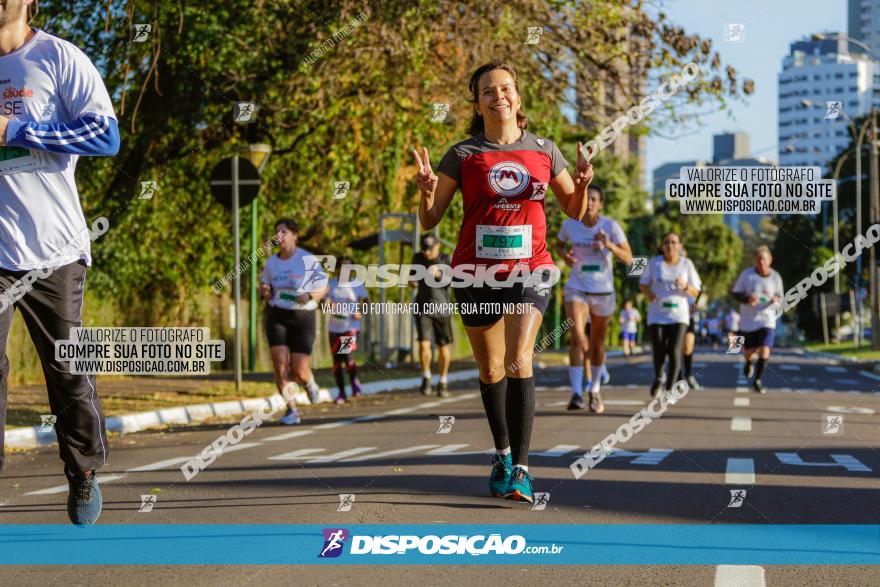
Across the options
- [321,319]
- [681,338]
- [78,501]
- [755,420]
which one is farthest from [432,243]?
[321,319]

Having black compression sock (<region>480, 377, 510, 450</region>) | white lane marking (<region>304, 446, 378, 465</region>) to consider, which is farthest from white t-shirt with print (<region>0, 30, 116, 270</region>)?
white lane marking (<region>304, 446, 378, 465</region>)

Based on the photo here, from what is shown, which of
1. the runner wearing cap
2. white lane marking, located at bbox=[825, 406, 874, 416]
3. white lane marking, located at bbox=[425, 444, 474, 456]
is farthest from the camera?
the runner wearing cap

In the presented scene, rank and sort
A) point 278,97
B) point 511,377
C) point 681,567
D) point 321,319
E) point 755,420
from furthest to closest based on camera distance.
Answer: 1. point 321,319
2. point 278,97
3. point 755,420
4. point 511,377
5. point 681,567

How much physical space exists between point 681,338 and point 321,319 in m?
14.6

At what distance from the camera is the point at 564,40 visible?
63.0 feet

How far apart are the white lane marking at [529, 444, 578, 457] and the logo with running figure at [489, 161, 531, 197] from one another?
354 centimetres

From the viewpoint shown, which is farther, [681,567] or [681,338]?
[681,338]

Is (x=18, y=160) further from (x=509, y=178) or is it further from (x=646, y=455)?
(x=646, y=455)

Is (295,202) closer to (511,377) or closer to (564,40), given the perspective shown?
(564,40)

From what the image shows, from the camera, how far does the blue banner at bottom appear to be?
5156 millimetres

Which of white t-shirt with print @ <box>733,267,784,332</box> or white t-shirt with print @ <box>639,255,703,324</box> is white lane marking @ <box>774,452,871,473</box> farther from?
white t-shirt with print @ <box>733,267,784,332</box>

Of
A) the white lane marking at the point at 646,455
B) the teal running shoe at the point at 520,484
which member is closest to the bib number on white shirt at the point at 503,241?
the teal running shoe at the point at 520,484

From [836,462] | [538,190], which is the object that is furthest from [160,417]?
[538,190]

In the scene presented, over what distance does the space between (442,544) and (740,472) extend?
3.55m
